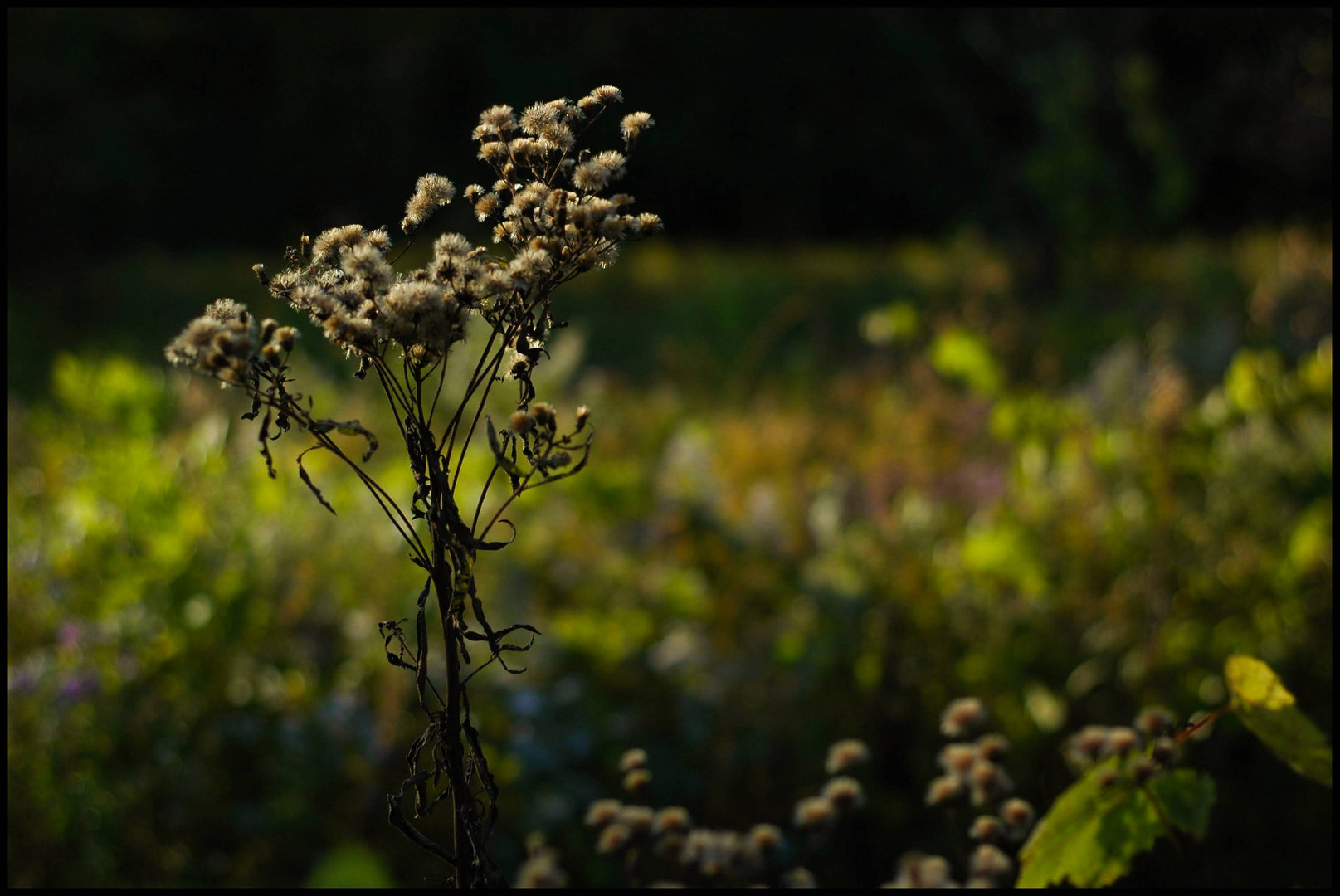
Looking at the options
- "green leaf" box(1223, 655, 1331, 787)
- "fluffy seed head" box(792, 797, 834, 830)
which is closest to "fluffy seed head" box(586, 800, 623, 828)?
"fluffy seed head" box(792, 797, 834, 830)

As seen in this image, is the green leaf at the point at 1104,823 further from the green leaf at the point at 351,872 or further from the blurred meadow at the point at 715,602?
the green leaf at the point at 351,872

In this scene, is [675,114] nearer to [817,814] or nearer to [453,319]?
[817,814]

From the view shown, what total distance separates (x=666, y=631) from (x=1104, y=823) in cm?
185

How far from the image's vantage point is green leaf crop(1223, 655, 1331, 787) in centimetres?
104

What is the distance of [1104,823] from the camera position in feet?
3.56

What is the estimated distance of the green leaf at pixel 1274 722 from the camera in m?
1.04

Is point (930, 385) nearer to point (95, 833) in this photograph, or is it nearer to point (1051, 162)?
point (1051, 162)

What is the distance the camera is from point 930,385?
16.6ft

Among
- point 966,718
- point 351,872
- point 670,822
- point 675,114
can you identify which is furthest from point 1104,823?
point 675,114

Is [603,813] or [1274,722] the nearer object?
[1274,722]

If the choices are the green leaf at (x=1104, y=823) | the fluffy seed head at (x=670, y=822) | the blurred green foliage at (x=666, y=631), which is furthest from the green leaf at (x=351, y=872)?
the blurred green foliage at (x=666, y=631)

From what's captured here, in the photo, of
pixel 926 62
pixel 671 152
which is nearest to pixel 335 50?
pixel 671 152

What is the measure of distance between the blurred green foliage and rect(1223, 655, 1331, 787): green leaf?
24.0 inches

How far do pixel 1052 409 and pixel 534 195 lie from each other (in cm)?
Answer: 197
